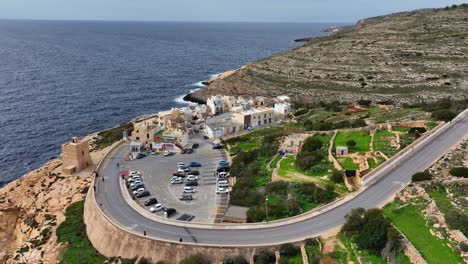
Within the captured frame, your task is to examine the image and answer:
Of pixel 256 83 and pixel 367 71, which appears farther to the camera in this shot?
pixel 256 83

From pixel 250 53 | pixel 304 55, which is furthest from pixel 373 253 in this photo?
pixel 250 53

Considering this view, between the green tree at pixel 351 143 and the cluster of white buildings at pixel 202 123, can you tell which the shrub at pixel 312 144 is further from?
the cluster of white buildings at pixel 202 123

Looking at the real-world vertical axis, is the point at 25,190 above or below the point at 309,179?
below

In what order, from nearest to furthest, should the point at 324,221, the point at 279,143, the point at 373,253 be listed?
the point at 373,253 → the point at 324,221 → the point at 279,143

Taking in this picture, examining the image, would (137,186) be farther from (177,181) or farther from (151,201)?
(151,201)

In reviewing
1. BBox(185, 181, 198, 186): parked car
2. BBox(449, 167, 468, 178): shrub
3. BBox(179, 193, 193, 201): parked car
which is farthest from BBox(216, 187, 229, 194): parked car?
BBox(449, 167, 468, 178): shrub

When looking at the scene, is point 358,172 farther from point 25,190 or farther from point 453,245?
point 25,190
